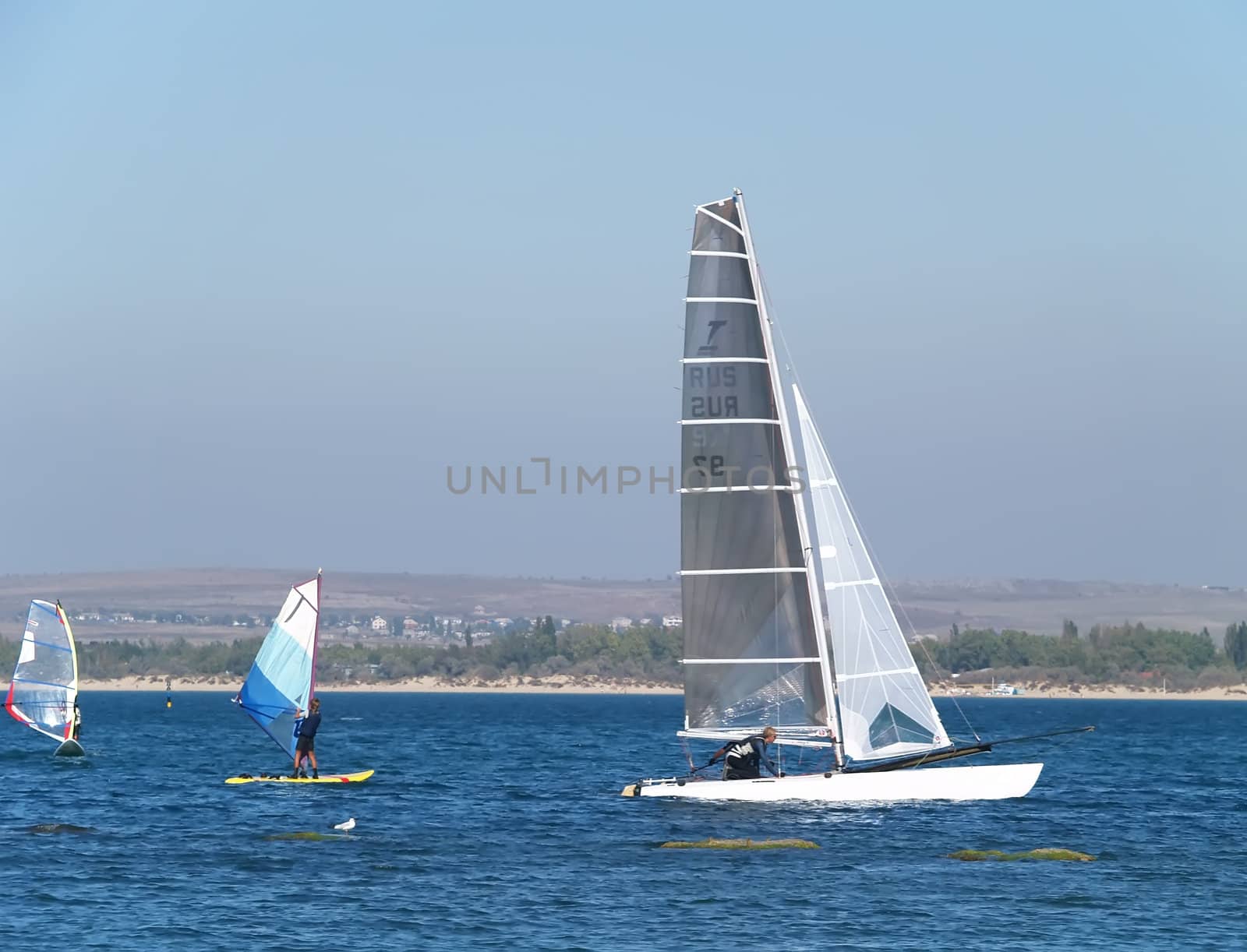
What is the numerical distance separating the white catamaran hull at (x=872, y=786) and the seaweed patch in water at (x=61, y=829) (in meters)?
14.2

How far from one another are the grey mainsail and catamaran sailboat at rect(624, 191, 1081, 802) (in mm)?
28

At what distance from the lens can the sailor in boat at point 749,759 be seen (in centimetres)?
4325

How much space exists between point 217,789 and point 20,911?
2334 centimetres

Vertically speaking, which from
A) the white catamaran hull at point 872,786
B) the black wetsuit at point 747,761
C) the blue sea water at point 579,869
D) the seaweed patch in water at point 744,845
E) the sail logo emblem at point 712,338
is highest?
the sail logo emblem at point 712,338

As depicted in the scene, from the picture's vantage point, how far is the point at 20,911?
3080 cm

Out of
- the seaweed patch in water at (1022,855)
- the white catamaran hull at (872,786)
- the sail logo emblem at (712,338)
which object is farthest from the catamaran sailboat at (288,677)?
the seaweed patch in water at (1022,855)

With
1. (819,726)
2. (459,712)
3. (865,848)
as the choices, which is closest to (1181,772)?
(819,726)

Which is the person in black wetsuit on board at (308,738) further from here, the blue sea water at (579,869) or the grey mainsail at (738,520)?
the grey mainsail at (738,520)

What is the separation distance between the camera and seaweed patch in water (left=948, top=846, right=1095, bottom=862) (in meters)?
36.5

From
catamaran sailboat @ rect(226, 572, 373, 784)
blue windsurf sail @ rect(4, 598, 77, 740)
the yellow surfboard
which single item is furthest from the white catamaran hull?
blue windsurf sail @ rect(4, 598, 77, 740)

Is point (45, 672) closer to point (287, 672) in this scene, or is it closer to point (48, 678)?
point (48, 678)

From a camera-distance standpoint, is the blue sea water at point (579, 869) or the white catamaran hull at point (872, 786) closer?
the blue sea water at point (579, 869)

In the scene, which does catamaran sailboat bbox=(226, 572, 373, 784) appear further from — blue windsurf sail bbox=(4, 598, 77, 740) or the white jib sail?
the white jib sail

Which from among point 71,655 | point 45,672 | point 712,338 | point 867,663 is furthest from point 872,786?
point 45,672
